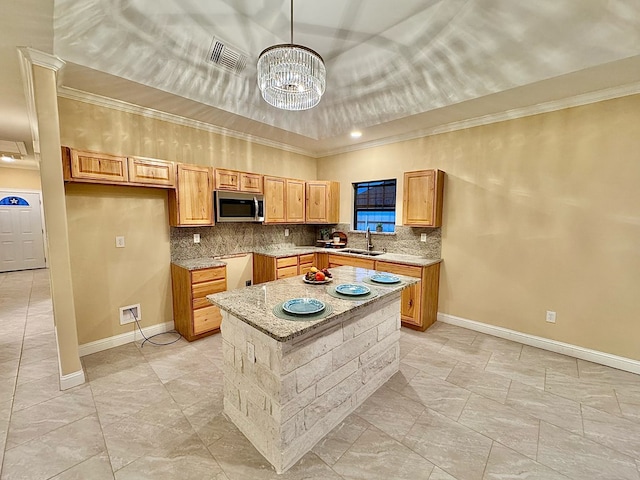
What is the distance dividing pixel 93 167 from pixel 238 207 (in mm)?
1632

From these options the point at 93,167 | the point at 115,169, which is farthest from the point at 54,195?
the point at 115,169

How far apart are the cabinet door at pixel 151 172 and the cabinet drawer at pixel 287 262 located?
1.73 m

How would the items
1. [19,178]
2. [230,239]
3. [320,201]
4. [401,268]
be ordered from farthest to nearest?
1. [19,178]
2. [320,201]
3. [230,239]
4. [401,268]

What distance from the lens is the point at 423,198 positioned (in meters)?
3.79

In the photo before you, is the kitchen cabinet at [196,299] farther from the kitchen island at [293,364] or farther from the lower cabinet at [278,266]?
the kitchen island at [293,364]

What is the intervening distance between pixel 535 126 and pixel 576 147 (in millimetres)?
466

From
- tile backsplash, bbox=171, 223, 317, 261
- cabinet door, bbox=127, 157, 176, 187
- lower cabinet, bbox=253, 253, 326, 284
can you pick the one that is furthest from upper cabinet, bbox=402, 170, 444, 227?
cabinet door, bbox=127, 157, 176, 187

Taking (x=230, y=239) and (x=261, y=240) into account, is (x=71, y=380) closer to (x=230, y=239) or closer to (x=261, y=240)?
(x=230, y=239)

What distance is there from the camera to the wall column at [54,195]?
2.16m

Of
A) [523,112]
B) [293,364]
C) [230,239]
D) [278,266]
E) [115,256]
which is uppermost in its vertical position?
[523,112]

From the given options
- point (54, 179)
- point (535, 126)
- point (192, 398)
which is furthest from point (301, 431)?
point (535, 126)

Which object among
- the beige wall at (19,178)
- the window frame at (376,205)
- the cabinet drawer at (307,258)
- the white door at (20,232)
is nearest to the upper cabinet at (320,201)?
the window frame at (376,205)

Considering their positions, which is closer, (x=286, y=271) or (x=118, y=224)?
(x=118, y=224)

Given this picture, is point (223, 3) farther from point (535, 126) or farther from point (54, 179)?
point (535, 126)
